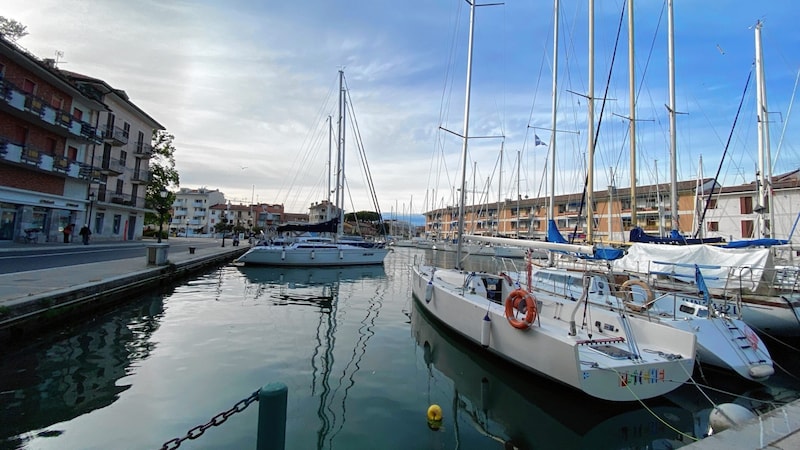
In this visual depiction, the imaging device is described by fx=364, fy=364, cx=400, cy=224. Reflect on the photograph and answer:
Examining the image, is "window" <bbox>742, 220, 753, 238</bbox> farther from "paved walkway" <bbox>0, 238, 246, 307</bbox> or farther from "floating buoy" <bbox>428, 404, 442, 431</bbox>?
"paved walkway" <bbox>0, 238, 246, 307</bbox>

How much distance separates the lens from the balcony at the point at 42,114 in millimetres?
21095

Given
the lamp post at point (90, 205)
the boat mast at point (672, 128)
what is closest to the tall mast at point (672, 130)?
the boat mast at point (672, 128)

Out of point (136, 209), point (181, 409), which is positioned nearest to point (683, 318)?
point (181, 409)

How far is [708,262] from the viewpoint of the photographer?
11.7m

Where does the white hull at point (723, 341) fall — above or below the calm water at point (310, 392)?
above

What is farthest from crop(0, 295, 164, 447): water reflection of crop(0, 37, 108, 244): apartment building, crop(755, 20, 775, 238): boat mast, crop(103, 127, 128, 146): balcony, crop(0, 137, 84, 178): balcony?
crop(103, 127, 128, 146): balcony

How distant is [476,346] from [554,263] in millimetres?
10952

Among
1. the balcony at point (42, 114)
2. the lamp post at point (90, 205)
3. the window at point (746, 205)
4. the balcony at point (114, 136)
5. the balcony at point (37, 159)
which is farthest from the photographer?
the window at point (746, 205)

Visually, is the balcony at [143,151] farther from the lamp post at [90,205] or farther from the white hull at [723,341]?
the white hull at [723,341]

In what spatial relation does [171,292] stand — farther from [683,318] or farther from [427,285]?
[683,318]

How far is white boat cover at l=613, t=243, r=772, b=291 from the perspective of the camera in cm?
1078

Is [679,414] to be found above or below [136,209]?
below

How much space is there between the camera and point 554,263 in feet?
58.7

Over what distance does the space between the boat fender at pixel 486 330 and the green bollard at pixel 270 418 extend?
535 centimetres
